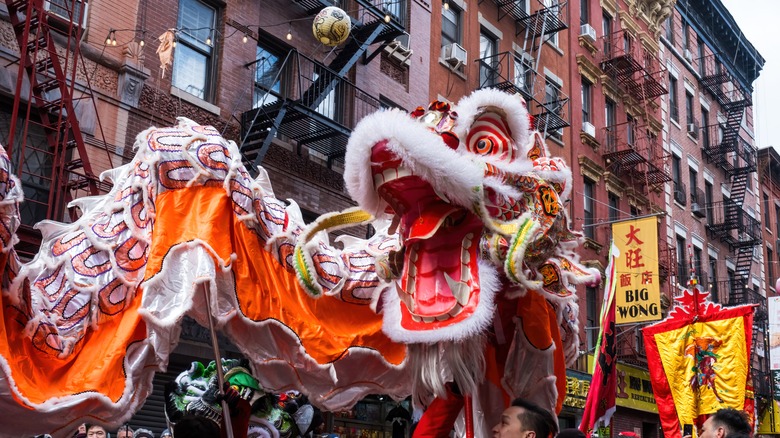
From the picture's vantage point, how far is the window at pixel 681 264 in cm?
2623

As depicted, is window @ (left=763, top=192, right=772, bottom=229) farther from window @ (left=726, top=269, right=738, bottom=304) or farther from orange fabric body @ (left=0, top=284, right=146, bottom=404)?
orange fabric body @ (left=0, top=284, right=146, bottom=404)

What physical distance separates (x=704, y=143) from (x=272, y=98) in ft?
70.4

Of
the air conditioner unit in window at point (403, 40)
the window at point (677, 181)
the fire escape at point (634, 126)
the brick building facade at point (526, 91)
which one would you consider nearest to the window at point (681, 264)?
the brick building facade at point (526, 91)

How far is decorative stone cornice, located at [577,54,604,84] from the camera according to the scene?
23672 millimetres

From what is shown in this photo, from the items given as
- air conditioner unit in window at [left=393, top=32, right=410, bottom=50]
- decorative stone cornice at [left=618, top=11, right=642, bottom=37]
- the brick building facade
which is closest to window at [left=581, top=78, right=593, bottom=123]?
the brick building facade

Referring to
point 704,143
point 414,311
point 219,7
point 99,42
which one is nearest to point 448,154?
point 414,311

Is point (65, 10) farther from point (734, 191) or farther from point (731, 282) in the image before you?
point (734, 191)

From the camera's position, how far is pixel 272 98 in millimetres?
13938

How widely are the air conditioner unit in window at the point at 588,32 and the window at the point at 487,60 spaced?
183 inches

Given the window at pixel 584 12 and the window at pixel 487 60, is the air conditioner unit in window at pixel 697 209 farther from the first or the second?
the window at pixel 487 60

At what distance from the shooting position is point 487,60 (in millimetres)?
20062

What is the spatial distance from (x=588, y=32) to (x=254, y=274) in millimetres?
20932

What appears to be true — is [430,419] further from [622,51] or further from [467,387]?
[622,51]

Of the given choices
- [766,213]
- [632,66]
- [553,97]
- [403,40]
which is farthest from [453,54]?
[766,213]
